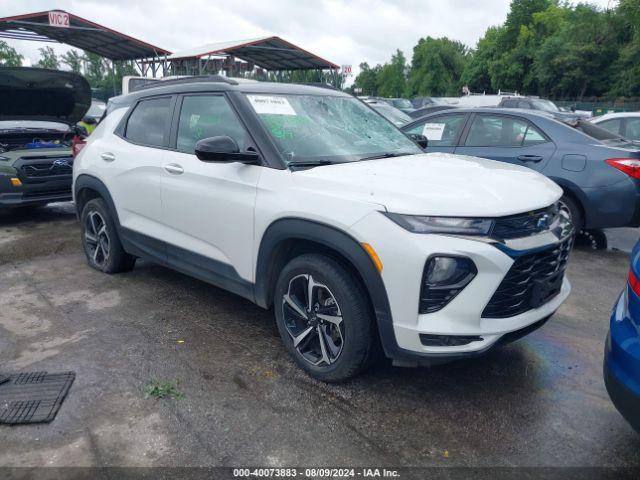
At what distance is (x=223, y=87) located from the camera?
12.2ft

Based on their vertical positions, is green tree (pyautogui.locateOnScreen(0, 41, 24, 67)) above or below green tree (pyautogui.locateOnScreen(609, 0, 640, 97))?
below

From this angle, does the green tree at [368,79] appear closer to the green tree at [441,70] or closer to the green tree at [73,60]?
the green tree at [441,70]

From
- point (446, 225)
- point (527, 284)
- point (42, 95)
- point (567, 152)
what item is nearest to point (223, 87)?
point (446, 225)

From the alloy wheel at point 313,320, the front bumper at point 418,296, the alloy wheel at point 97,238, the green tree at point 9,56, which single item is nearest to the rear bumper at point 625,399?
the front bumper at point 418,296

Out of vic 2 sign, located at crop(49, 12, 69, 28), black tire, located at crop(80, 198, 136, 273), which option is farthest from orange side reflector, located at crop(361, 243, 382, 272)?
vic 2 sign, located at crop(49, 12, 69, 28)

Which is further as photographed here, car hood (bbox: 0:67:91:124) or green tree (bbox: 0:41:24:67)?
green tree (bbox: 0:41:24:67)

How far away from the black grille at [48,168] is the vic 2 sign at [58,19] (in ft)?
44.3

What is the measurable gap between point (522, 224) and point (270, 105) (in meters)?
1.84

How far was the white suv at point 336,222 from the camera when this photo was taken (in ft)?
8.54

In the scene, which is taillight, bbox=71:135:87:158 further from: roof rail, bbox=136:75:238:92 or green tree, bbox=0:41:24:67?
green tree, bbox=0:41:24:67

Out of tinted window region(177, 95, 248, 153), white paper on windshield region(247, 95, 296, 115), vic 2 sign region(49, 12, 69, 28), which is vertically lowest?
tinted window region(177, 95, 248, 153)

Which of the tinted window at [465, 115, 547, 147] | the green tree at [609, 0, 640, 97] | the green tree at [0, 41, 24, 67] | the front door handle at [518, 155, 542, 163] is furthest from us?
the green tree at [0, 41, 24, 67]

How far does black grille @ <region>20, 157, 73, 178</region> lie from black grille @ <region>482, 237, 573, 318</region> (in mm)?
6359

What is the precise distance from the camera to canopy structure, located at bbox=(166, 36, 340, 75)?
76.6 ft
